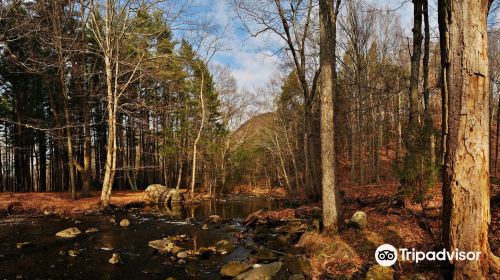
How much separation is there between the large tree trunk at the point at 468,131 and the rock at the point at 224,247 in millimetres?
6439

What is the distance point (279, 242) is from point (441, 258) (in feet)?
17.0

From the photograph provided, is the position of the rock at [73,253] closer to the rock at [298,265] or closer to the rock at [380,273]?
the rock at [298,265]

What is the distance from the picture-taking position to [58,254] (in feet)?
29.0

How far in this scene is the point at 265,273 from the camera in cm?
655

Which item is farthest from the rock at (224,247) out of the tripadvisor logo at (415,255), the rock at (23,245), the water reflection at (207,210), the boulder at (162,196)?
the boulder at (162,196)

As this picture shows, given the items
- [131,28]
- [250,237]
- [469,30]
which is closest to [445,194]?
[469,30]

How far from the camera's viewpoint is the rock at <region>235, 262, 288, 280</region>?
254 inches

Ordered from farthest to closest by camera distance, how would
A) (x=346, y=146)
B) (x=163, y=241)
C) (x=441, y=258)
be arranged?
(x=346, y=146) < (x=163, y=241) < (x=441, y=258)

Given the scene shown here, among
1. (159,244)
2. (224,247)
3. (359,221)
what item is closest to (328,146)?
(359,221)

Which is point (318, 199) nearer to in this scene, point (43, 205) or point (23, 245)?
point (23, 245)

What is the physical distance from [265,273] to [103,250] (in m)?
5.54

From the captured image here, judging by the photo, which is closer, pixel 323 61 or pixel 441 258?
pixel 441 258

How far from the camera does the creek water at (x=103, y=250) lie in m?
7.44

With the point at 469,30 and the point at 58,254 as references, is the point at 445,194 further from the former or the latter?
the point at 58,254
